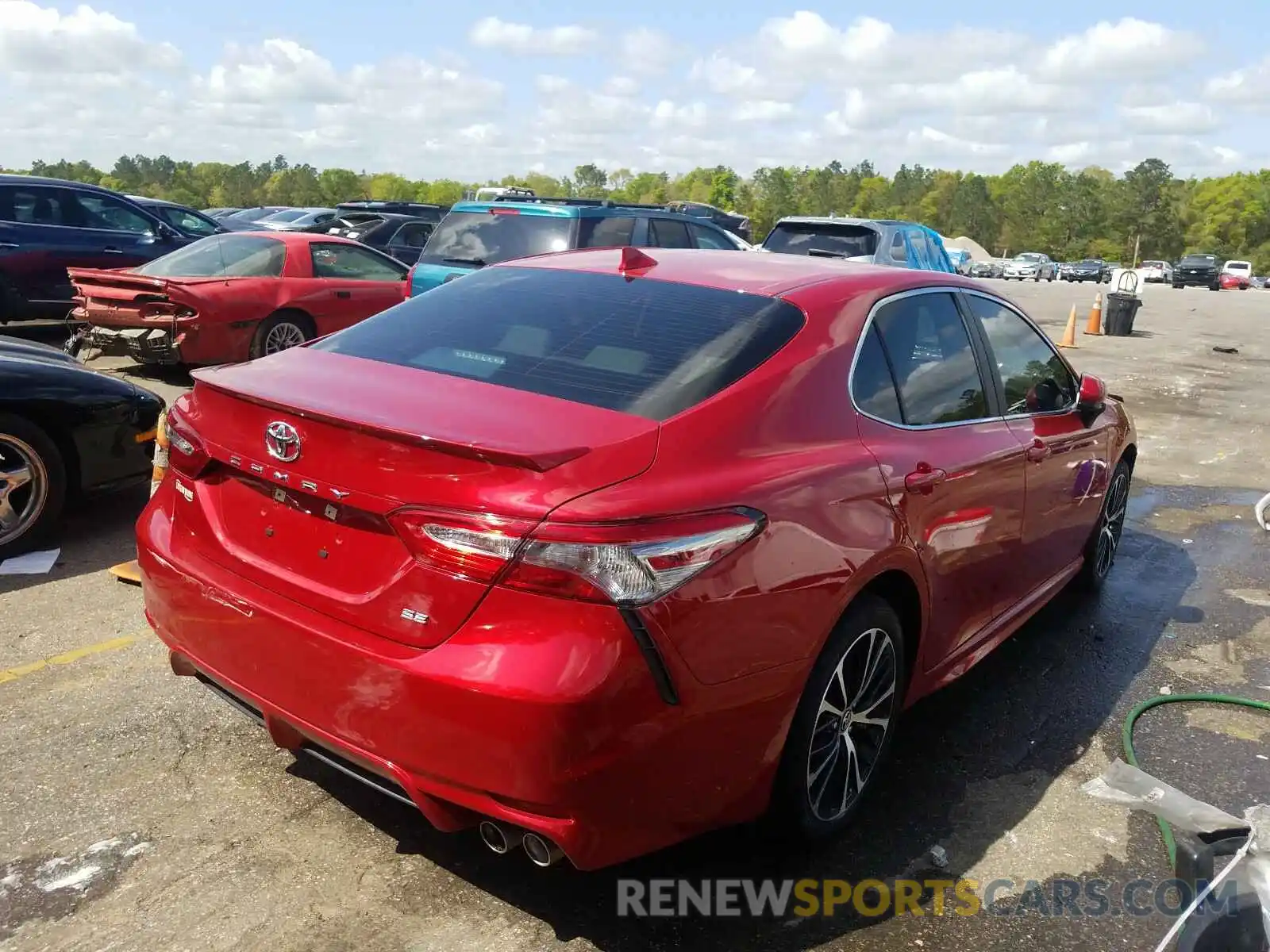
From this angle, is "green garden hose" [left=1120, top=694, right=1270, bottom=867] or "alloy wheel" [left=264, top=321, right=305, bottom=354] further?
"alloy wheel" [left=264, top=321, right=305, bottom=354]

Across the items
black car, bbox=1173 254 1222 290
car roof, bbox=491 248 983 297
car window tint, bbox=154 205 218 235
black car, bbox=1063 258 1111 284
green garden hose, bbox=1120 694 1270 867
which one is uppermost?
car roof, bbox=491 248 983 297

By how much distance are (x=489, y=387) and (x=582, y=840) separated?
3.91 ft

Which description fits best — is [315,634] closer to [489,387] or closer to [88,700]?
[489,387]

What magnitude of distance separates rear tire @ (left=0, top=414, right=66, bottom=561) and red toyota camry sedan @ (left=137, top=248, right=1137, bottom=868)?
2384 millimetres

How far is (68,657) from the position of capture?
417cm

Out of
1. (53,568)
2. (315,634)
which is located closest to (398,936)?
(315,634)

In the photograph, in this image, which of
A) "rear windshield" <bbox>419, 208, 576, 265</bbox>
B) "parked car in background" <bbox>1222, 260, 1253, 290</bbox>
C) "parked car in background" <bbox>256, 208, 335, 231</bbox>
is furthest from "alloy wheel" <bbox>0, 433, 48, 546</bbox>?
"parked car in background" <bbox>1222, 260, 1253, 290</bbox>

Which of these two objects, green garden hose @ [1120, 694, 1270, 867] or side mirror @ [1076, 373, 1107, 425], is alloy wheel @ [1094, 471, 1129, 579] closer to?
side mirror @ [1076, 373, 1107, 425]

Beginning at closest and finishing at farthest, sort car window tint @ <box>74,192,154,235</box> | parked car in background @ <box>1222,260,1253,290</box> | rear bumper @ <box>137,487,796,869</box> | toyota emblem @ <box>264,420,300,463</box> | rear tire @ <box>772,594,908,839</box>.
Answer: rear bumper @ <box>137,487,796,869</box> < toyota emblem @ <box>264,420,300,463</box> < rear tire @ <box>772,594,908,839</box> < car window tint @ <box>74,192,154,235</box> < parked car in background @ <box>1222,260,1253,290</box>

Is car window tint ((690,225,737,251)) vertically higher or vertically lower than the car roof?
lower

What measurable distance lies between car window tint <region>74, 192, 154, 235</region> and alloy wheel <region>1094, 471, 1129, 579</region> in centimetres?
1115

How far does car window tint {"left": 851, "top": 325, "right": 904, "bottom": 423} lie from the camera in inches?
128

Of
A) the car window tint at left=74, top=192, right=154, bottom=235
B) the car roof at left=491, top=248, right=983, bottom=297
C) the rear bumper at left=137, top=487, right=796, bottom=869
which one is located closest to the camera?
the rear bumper at left=137, top=487, right=796, bottom=869

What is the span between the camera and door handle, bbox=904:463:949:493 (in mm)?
3262
